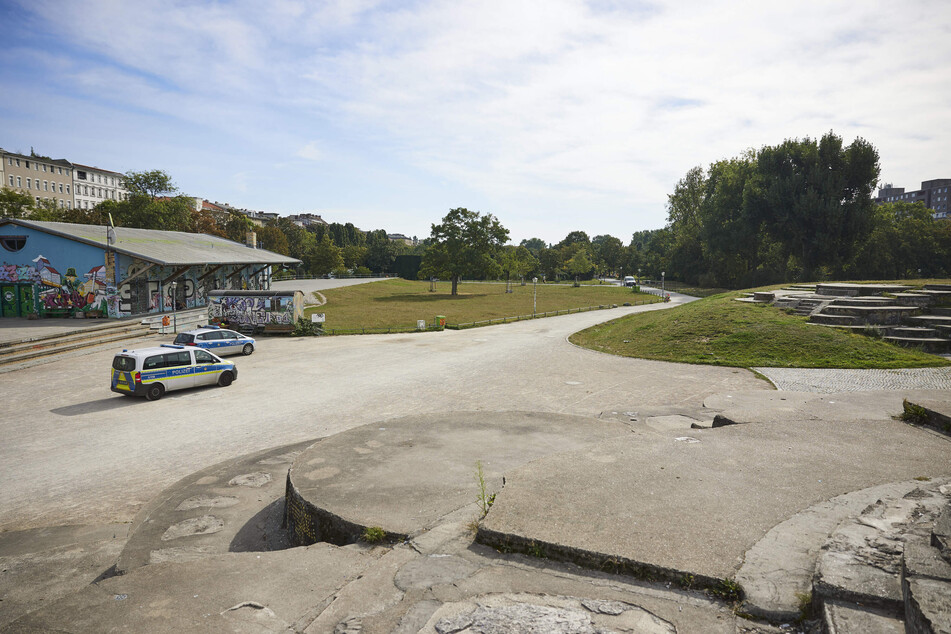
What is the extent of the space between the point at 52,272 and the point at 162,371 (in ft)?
71.2

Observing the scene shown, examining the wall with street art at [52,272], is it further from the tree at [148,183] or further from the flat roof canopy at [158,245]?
the tree at [148,183]

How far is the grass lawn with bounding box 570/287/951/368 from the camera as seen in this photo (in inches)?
805

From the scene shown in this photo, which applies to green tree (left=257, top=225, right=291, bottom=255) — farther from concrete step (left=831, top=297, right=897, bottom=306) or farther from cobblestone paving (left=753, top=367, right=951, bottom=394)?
cobblestone paving (left=753, top=367, right=951, bottom=394)

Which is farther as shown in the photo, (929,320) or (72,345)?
(72,345)

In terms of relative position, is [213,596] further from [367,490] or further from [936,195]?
[936,195]

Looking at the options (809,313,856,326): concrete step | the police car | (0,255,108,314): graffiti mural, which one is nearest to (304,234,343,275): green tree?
(0,255,108,314): graffiti mural

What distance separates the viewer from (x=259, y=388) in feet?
60.2

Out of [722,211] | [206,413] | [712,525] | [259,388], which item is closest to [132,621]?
[712,525]

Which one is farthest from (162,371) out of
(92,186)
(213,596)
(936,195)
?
(936,195)

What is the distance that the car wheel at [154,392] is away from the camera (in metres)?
16.6

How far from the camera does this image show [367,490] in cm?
747

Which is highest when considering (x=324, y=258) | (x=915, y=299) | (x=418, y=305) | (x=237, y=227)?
(x=237, y=227)

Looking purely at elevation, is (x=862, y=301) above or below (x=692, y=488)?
above

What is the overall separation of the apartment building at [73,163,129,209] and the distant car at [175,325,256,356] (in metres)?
107
